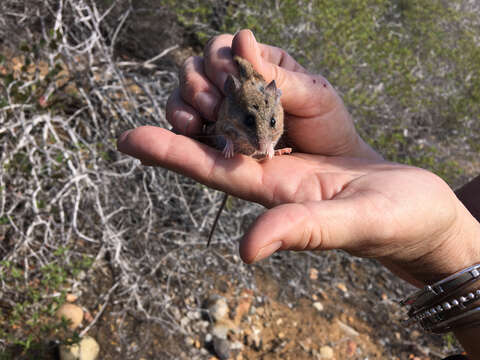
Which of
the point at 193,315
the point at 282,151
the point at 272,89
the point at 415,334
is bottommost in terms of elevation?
the point at 193,315

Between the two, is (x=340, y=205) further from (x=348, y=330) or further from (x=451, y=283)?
(x=348, y=330)

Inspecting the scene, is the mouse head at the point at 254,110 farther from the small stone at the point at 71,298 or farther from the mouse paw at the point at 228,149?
the small stone at the point at 71,298

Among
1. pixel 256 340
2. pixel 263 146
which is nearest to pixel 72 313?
pixel 256 340

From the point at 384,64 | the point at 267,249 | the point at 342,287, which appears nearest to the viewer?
the point at 267,249

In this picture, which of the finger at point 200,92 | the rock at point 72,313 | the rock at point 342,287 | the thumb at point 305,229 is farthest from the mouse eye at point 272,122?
the rock at point 342,287

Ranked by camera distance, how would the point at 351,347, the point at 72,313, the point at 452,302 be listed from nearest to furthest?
1. the point at 452,302
2. the point at 72,313
3. the point at 351,347

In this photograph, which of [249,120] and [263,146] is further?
[249,120]
